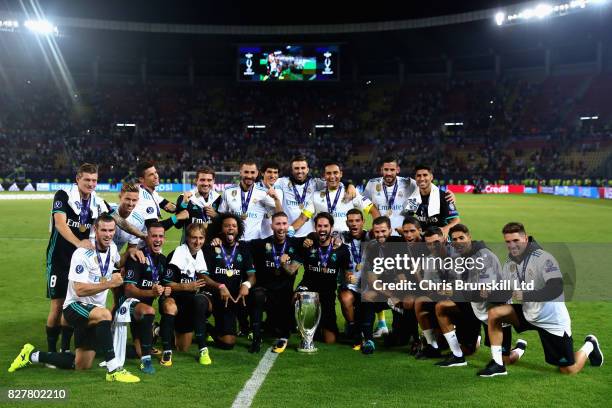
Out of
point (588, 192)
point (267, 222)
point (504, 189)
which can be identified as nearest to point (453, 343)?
point (267, 222)

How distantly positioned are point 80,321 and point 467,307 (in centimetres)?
386

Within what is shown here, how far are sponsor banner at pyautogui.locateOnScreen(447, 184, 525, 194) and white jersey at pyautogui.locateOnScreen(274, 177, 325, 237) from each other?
39.3 metres

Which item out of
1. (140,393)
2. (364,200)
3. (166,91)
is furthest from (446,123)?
(140,393)

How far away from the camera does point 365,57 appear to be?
6078cm

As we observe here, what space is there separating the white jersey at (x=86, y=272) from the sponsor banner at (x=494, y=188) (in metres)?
42.0

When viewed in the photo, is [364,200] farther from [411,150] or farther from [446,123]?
[446,123]

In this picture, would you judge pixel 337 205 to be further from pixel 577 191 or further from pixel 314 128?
pixel 314 128

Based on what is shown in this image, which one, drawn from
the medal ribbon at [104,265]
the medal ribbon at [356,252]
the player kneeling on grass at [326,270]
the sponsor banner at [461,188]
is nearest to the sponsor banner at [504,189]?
the sponsor banner at [461,188]

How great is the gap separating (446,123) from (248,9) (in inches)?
847

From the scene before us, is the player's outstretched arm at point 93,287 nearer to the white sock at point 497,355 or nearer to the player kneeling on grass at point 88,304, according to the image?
the player kneeling on grass at point 88,304

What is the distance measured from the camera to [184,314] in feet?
20.9

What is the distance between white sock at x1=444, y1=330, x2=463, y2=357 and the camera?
5.95 metres

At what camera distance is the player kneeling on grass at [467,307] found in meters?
5.86

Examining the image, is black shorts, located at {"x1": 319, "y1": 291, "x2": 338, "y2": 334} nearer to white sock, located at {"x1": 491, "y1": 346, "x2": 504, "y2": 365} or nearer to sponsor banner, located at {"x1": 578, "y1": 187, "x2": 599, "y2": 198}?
white sock, located at {"x1": 491, "y1": 346, "x2": 504, "y2": 365}
